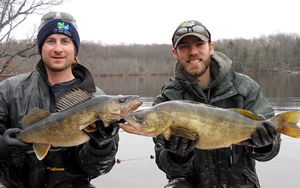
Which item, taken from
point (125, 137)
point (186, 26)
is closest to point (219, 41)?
point (125, 137)

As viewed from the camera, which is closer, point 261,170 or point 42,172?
point 42,172

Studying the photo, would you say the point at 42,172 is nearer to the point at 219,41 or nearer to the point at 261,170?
the point at 261,170

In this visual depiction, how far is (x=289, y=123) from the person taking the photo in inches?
125

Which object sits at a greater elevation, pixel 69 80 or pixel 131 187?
pixel 69 80

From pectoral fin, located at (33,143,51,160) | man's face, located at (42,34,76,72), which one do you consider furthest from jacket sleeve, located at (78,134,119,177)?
man's face, located at (42,34,76,72)

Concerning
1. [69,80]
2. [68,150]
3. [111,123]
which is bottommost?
[68,150]

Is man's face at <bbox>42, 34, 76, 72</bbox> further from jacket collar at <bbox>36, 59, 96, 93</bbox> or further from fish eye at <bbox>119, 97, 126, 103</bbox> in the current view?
fish eye at <bbox>119, 97, 126, 103</bbox>

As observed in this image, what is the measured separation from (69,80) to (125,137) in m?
7.96

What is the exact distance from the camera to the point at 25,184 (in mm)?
3863

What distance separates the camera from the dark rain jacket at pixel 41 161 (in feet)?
12.4

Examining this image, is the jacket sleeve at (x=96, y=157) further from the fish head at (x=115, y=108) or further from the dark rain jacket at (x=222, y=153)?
the dark rain jacket at (x=222, y=153)

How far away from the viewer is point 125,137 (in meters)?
11.9

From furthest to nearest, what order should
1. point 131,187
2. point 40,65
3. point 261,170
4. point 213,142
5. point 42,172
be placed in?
point 261,170 → point 131,187 → point 40,65 → point 42,172 → point 213,142

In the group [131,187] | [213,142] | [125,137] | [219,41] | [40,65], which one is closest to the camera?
[213,142]
